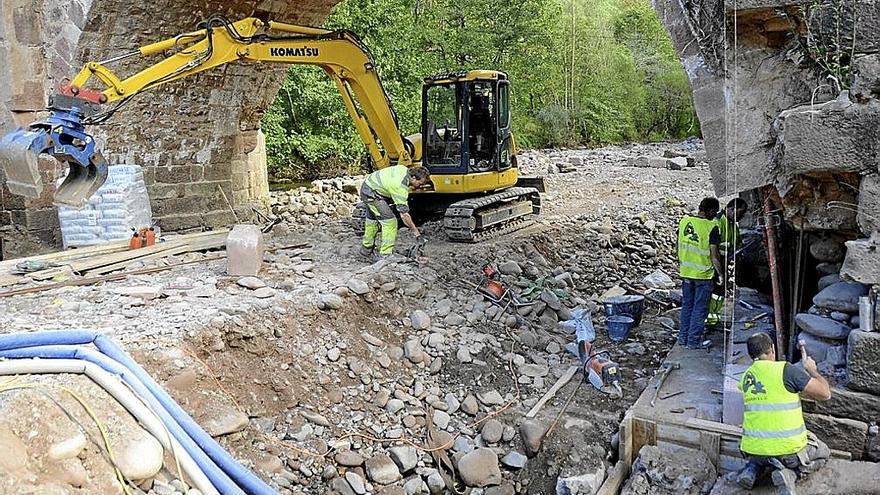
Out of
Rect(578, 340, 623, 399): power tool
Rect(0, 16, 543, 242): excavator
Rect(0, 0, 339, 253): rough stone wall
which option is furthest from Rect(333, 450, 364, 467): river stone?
Rect(0, 0, 339, 253): rough stone wall

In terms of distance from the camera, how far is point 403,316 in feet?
24.1

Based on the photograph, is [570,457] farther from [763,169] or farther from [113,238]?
[113,238]

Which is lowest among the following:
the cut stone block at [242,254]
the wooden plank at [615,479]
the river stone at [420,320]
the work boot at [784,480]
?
the wooden plank at [615,479]

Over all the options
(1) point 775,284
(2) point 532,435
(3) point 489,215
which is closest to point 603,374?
(2) point 532,435

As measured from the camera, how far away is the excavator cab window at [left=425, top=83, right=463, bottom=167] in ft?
31.9

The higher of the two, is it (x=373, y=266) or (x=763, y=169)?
(x=763, y=169)

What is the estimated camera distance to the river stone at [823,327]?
4.52m

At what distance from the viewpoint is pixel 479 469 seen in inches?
221

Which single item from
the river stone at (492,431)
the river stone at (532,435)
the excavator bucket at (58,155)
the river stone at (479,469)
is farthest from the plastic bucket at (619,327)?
the excavator bucket at (58,155)

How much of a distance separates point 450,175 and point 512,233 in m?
1.19

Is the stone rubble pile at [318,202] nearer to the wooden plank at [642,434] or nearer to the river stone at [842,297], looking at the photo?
the wooden plank at [642,434]

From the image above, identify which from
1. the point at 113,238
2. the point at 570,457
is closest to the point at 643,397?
the point at 570,457

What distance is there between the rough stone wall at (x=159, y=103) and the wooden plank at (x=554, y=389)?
6.82 metres

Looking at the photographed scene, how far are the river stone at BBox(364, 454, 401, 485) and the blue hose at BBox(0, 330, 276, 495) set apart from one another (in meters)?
1.04
